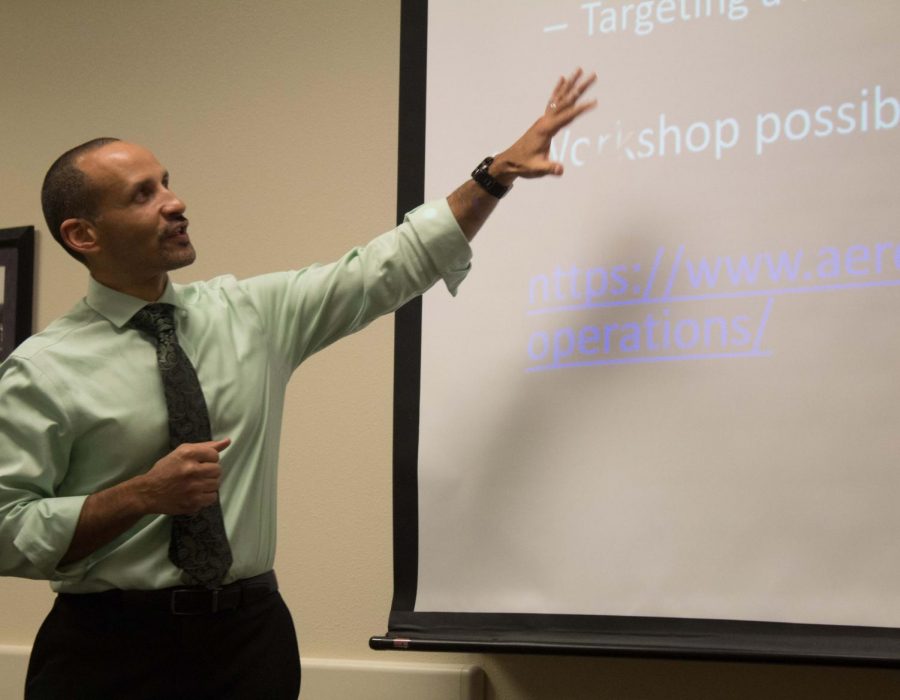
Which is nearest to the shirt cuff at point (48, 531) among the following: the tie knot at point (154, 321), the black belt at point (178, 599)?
the black belt at point (178, 599)

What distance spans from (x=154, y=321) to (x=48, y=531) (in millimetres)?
369

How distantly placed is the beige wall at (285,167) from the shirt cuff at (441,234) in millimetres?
700

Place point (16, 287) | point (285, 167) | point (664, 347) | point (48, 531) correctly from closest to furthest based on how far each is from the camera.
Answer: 1. point (48, 531)
2. point (664, 347)
3. point (285, 167)
4. point (16, 287)

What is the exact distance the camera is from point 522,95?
2094 millimetres

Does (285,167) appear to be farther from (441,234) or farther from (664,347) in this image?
(664,347)

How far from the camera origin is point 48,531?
155 centimetres

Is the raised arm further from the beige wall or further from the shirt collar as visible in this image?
the beige wall

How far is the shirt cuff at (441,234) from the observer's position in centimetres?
174

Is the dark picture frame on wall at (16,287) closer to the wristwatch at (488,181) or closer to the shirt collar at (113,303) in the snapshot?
the shirt collar at (113,303)

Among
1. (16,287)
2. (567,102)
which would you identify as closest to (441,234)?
(567,102)

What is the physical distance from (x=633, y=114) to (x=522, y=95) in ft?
0.75

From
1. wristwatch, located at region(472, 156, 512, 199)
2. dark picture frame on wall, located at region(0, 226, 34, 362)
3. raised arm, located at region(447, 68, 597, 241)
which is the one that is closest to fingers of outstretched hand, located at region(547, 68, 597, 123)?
raised arm, located at region(447, 68, 597, 241)

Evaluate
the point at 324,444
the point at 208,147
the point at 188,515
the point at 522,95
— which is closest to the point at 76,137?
the point at 208,147

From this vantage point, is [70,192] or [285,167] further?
[285,167]
